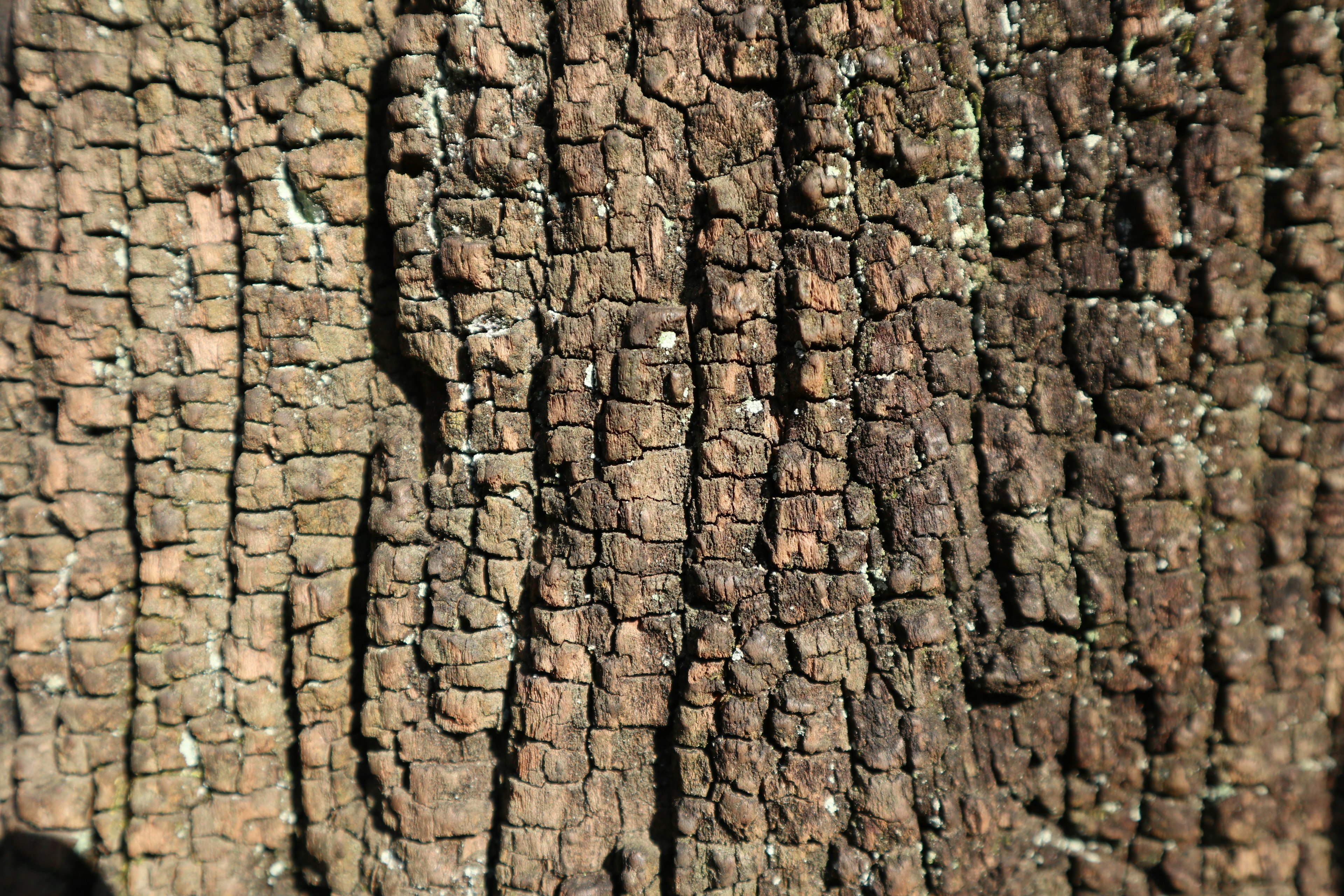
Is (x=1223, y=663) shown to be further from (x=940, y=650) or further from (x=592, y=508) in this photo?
(x=592, y=508)

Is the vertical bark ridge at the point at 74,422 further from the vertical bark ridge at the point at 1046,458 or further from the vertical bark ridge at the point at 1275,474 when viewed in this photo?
the vertical bark ridge at the point at 1275,474

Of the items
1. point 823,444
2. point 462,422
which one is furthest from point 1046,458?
point 462,422

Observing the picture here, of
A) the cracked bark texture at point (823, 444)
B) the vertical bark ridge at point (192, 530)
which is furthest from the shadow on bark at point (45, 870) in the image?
the cracked bark texture at point (823, 444)

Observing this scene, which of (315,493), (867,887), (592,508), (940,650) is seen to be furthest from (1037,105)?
(315,493)

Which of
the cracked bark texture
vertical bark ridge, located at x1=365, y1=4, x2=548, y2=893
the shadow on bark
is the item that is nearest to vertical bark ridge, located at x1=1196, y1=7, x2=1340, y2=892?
the cracked bark texture

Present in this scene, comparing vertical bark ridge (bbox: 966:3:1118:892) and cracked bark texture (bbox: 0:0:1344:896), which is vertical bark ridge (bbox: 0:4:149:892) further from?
vertical bark ridge (bbox: 966:3:1118:892)

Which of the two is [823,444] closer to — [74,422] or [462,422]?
[462,422]

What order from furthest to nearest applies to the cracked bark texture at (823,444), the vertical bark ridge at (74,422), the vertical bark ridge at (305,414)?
the vertical bark ridge at (74,422), the vertical bark ridge at (305,414), the cracked bark texture at (823,444)

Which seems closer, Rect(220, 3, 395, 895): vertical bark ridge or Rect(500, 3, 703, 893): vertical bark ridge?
Rect(500, 3, 703, 893): vertical bark ridge
